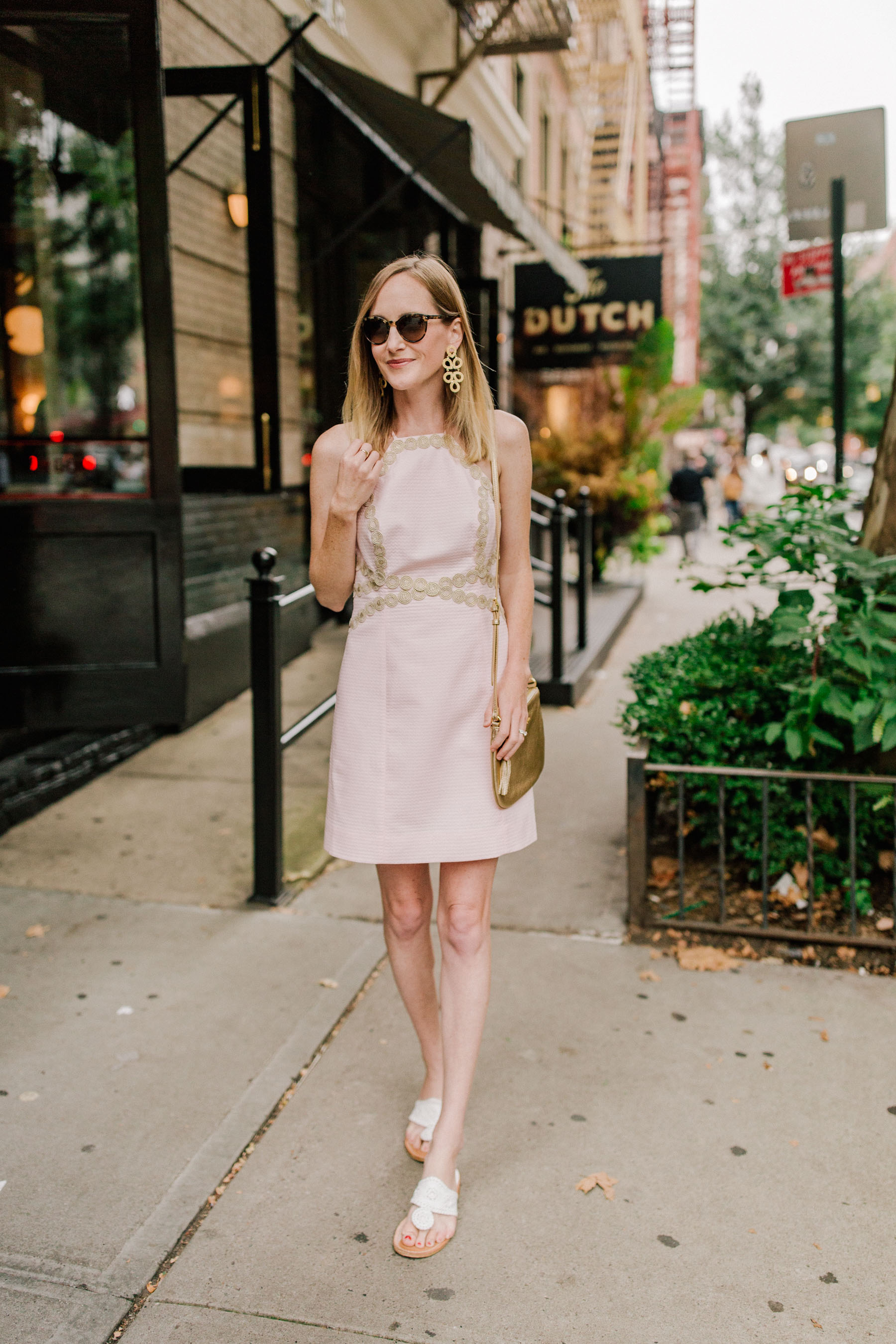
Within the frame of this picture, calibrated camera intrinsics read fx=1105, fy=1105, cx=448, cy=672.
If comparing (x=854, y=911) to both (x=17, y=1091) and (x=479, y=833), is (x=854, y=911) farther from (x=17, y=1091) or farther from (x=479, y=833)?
(x=17, y=1091)

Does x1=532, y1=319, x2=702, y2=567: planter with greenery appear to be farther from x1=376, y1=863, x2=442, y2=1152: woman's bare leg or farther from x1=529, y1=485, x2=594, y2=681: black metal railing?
x1=376, y1=863, x2=442, y2=1152: woman's bare leg

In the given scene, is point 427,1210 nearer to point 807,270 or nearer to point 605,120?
point 807,270

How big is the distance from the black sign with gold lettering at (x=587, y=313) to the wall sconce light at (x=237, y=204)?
223 inches

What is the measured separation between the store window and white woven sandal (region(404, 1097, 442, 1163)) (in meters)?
3.67

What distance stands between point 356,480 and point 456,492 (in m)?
0.22

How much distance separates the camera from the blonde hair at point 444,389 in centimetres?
233

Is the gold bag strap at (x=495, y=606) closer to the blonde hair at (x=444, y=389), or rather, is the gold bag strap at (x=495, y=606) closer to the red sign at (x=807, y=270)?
the blonde hair at (x=444, y=389)

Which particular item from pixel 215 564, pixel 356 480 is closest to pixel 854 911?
pixel 356 480

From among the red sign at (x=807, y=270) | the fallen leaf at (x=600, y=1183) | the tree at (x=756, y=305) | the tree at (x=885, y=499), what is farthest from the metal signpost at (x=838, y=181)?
the tree at (x=756, y=305)

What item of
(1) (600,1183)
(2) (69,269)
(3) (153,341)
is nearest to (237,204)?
Answer: (2) (69,269)

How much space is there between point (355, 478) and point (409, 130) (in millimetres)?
7614

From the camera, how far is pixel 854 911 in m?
3.62

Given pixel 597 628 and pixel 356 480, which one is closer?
pixel 356 480

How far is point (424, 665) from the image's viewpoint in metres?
2.34
